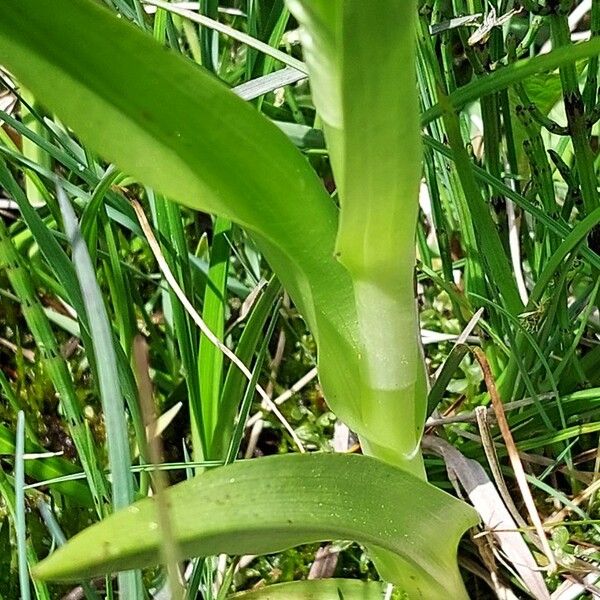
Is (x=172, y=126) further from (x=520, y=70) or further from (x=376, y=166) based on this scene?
(x=520, y=70)

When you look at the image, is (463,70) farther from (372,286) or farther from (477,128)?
(372,286)

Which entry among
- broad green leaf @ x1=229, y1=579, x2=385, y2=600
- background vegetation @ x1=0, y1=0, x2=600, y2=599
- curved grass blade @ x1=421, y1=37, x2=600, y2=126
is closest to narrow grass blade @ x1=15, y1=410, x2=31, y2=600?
background vegetation @ x1=0, y1=0, x2=600, y2=599

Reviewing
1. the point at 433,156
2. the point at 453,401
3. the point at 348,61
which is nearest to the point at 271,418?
the point at 453,401

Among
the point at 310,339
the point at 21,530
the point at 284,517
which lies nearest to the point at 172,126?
the point at 284,517

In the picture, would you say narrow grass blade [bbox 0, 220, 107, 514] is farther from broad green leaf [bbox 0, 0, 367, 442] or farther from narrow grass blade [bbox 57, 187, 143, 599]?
broad green leaf [bbox 0, 0, 367, 442]

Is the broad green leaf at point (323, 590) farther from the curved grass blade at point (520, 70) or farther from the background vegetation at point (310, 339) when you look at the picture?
the curved grass blade at point (520, 70)

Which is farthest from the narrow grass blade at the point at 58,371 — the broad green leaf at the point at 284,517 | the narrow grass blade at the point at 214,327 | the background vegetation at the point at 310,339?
the broad green leaf at the point at 284,517
